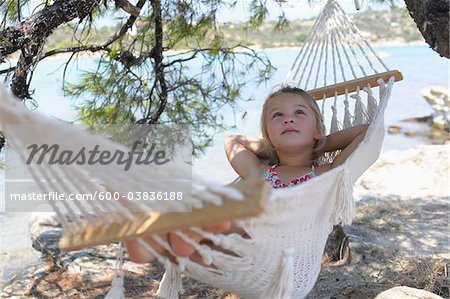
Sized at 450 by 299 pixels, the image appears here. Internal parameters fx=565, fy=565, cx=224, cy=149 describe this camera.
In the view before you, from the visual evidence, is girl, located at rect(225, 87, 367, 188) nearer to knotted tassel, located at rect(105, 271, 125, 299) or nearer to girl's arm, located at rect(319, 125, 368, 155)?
girl's arm, located at rect(319, 125, 368, 155)

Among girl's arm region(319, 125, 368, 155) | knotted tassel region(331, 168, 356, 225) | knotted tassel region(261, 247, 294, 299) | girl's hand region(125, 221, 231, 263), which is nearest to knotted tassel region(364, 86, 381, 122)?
girl's arm region(319, 125, 368, 155)

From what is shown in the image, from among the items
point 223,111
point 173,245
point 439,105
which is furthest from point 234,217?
point 439,105

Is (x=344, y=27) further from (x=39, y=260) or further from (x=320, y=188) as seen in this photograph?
(x=39, y=260)

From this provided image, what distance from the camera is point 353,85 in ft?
→ 6.27

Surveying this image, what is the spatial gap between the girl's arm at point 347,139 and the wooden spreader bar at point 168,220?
2.39ft

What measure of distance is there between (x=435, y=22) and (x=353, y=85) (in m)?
0.60

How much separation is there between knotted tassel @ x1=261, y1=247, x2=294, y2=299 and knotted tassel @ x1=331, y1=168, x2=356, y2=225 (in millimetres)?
205

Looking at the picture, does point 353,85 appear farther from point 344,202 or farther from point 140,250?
point 140,250

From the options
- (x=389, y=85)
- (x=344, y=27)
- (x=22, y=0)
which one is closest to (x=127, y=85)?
(x=22, y=0)

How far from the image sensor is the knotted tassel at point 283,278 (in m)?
1.18

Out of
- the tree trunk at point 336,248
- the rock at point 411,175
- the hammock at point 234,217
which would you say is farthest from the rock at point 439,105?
the hammock at point 234,217

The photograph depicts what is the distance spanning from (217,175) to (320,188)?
3.47 m

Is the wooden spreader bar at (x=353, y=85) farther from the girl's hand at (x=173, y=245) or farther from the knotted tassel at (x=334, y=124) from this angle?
the girl's hand at (x=173, y=245)

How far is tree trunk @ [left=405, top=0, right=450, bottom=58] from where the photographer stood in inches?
51.4
